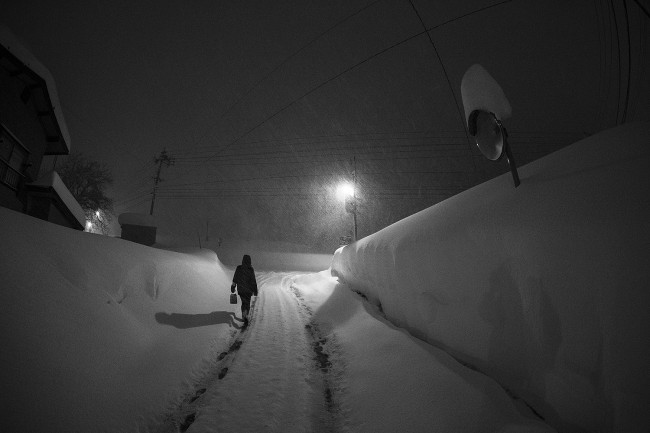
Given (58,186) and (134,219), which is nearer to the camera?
(58,186)

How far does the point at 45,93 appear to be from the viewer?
905 centimetres

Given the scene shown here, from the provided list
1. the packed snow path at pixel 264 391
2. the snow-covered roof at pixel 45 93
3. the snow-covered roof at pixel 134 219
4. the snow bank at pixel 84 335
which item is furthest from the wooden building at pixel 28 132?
the packed snow path at pixel 264 391

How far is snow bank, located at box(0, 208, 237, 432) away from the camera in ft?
6.56

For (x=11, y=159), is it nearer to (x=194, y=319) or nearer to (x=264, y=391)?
(x=194, y=319)

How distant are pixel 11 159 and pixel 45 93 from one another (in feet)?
9.36

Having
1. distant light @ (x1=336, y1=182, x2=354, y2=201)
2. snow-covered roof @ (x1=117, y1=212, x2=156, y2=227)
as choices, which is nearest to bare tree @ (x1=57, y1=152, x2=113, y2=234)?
snow-covered roof @ (x1=117, y1=212, x2=156, y2=227)

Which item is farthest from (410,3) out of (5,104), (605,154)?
(5,104)

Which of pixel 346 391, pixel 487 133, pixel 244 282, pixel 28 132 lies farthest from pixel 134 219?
pixel 487 133

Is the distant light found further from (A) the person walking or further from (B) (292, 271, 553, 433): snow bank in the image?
(B) (292, 271, 553, 433): snow bank

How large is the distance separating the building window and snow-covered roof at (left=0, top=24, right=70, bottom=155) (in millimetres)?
1849

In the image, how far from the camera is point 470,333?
257 centimetres

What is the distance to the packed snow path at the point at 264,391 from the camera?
7.25 feet

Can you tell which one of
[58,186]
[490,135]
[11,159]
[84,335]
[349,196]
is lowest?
[84,335]

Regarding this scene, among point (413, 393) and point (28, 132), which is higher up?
point (28, 132)
